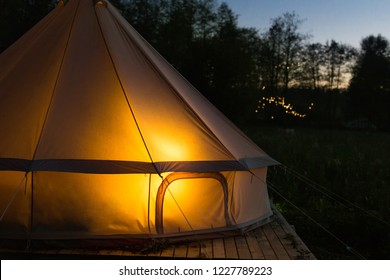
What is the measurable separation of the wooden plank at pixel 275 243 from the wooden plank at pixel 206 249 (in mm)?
628

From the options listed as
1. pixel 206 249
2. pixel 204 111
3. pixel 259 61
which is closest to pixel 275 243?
pixel 206 249

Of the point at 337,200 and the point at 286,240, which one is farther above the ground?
the point at 286,240

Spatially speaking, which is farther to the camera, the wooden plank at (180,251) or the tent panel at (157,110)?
the tent panel at (157,110)

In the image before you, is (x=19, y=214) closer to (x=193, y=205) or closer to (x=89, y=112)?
(x=89, y=112)

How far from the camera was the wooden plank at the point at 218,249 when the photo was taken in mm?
4410

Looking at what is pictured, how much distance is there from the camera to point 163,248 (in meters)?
4.61

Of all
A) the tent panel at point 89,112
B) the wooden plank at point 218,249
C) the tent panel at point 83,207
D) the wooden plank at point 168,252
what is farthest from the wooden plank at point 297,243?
the tent panel at point 89,112

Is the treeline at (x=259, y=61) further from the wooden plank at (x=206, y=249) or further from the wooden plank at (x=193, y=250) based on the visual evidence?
the wooden plank at (x=193, y=250)

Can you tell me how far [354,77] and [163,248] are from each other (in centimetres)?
2640

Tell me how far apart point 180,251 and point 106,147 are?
1254mm

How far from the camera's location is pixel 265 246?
188 inches

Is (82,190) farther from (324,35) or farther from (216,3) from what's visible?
(324,35)

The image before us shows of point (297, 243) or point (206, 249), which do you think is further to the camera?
point (297, 243)
